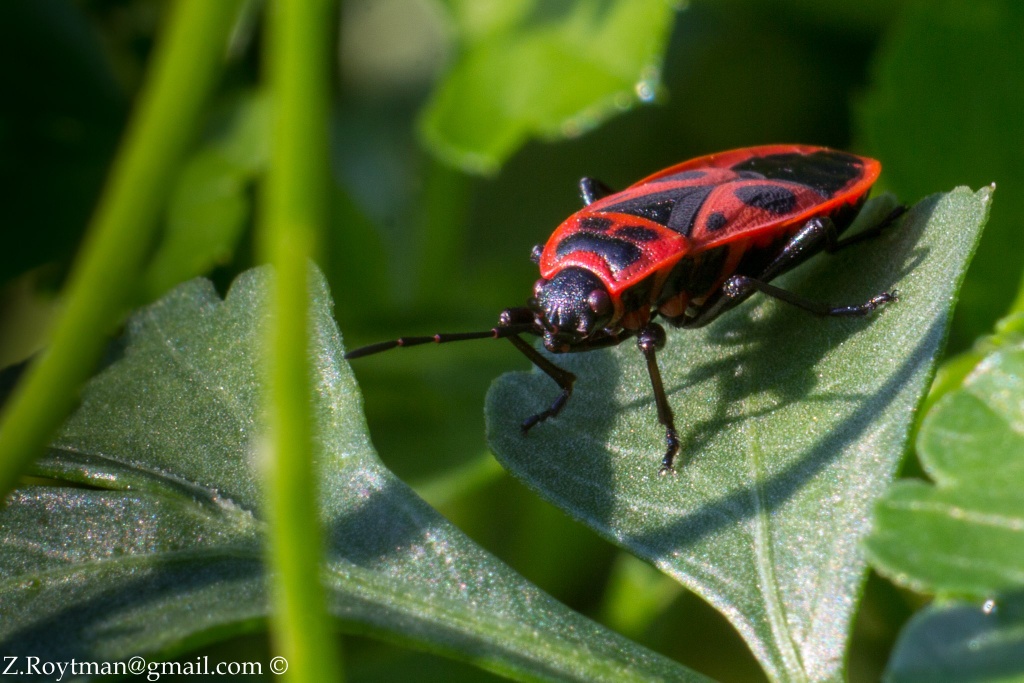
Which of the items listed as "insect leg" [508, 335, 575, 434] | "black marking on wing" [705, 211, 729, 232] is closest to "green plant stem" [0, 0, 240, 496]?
"insect leg" [508, 335, 575, 434]

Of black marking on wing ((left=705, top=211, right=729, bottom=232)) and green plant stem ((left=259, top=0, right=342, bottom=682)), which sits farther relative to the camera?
black marking on wing ((left=705, top=211, right=729, bottom=232))

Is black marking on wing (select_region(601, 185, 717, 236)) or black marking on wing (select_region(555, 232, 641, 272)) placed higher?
black marking on wing (select_region(601, 185, 717, 236))

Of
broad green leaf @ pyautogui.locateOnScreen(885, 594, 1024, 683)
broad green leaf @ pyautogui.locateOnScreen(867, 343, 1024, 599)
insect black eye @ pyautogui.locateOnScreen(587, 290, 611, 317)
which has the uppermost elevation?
insect black eye @ pyautogui.locateOnScreen(587, 290, 611, 317)

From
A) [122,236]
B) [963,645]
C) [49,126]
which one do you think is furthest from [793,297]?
[49,126]

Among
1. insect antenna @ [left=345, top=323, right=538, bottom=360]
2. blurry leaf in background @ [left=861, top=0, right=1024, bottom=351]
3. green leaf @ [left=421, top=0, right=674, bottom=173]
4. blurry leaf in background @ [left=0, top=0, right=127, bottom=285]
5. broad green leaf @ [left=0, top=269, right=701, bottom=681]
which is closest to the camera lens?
broad green leaf @ [left=0, top=269, right=701, bottom=681]

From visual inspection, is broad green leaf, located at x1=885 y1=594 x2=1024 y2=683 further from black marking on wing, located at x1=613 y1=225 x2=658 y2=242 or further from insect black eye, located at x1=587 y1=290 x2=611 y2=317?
black marking on wing, located at x1=613 y1=225 x2=658 y2=242

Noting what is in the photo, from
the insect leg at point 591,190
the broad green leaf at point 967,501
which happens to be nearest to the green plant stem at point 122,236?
the broad green leaf at point 967,501

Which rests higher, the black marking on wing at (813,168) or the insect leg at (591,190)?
the insect leg at (591,190)

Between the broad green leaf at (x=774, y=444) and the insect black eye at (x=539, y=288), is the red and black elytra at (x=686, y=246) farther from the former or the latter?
the broad green leaf at (x=774, y=444)
